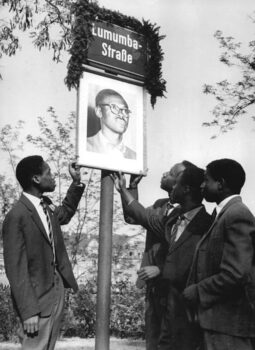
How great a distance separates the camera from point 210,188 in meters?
3.30

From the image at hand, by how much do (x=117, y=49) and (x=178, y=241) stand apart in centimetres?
167

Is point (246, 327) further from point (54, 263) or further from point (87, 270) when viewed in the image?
point (87, 270)

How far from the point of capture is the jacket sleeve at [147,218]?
4.08 m

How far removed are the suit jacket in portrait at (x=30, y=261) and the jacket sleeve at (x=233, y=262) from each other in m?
1.10

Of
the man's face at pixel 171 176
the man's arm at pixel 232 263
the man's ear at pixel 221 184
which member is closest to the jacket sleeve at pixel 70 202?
the man's face at pixel 171 176

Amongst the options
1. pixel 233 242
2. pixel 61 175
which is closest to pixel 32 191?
pixel 233 242

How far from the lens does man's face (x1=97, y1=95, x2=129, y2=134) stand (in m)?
4.09

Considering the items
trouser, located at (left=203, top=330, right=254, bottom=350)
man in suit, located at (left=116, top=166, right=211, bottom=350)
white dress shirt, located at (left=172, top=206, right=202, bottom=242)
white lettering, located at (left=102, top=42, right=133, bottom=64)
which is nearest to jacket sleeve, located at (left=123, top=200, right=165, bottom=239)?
man in suit, located at (left=116, top=166, right=211, bottom=350)

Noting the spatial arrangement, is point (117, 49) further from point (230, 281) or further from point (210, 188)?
point (230, 281)

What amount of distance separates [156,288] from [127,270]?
11.2 feet

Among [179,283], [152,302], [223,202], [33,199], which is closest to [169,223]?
[179,283]

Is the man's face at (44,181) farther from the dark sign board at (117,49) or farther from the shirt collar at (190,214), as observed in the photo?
the shirt collar at (190,214)

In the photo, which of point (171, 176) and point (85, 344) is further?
point (85, 344)

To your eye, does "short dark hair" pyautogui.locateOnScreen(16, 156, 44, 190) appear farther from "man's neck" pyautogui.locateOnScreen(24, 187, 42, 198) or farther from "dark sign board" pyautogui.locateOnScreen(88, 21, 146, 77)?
"dark sign board" pyautogui.locateOnScreen(88, 21, 146, 77)
